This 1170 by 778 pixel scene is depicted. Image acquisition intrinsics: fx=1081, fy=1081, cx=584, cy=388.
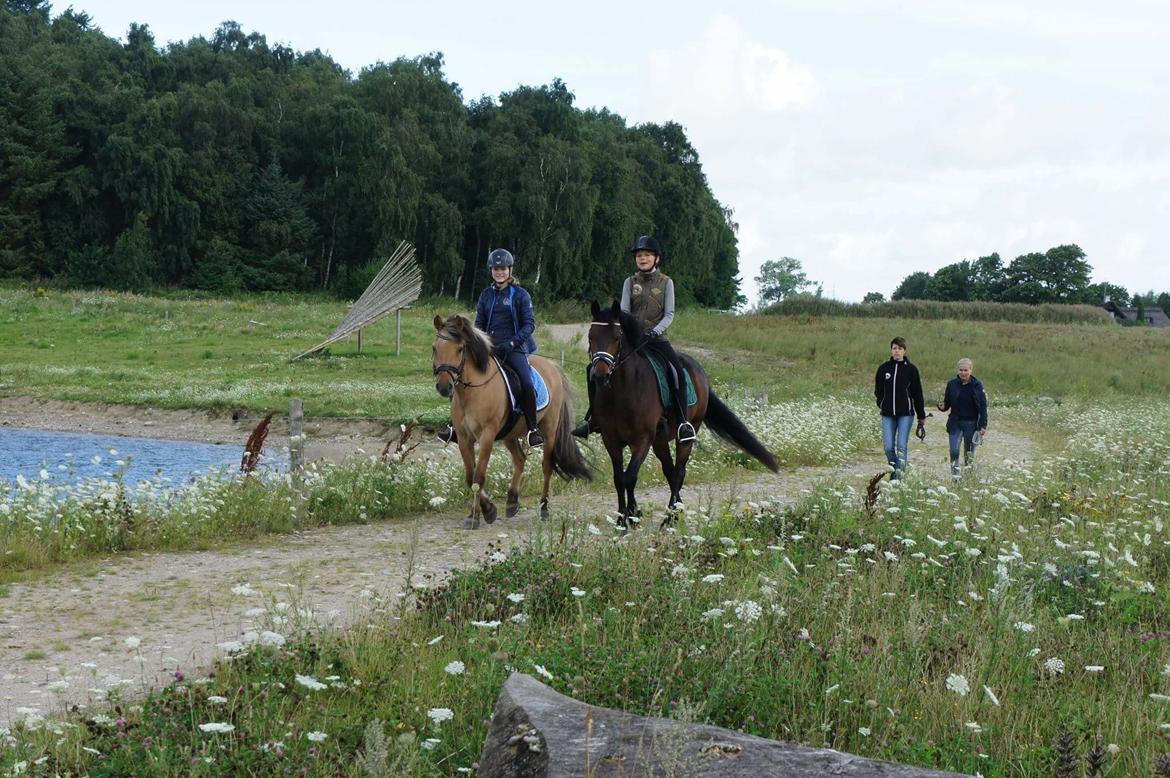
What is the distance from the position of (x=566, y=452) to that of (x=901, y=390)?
5657mm

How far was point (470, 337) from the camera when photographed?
1190 centimetres

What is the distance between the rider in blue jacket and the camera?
499 inches

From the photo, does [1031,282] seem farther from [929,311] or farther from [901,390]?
[901,390]

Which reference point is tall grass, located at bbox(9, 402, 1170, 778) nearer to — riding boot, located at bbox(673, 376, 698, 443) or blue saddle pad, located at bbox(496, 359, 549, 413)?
riding boot, located at bbox(673, 376, 698, 443)

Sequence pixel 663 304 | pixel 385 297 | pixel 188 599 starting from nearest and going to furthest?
pixel 188 599 → pixel 663 304 → pixel 385 297

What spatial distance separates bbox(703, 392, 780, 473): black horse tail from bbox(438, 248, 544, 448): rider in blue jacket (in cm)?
207

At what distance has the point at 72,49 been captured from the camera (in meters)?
85.9

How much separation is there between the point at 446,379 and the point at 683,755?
27.6 ft

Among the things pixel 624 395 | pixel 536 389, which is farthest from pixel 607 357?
pixel 536 389

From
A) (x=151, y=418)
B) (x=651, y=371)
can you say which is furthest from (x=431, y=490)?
(x=151, y=418)

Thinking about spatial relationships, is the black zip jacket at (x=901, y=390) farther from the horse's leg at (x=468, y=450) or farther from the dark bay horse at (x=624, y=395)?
the horse's leg at (x=468, y=450)

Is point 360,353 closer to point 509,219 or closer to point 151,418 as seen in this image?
→ point 151,418

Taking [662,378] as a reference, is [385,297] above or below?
above

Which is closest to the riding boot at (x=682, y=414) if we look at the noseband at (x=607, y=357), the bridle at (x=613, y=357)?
the bridle at (x=613, y=357)
